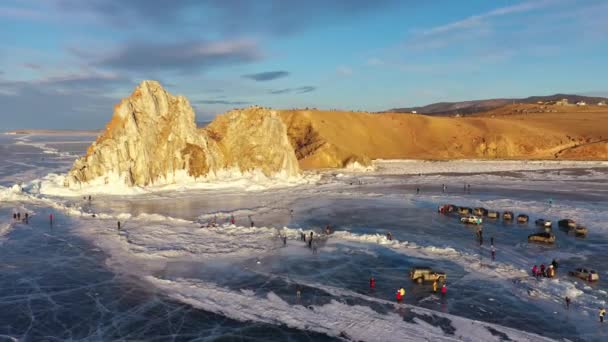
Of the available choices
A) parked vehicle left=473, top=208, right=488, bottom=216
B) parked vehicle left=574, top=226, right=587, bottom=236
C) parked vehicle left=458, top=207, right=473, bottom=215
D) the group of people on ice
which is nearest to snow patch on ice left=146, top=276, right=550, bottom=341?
the group of people on ice

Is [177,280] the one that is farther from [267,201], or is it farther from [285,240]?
[267,201]

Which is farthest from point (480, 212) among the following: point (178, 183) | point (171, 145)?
point (171, 145)

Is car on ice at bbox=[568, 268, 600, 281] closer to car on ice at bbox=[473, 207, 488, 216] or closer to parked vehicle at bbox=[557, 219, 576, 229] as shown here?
parked vehicle at bbox=[557, 219, 576, 229]

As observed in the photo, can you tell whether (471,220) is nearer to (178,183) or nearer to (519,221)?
(519,221)

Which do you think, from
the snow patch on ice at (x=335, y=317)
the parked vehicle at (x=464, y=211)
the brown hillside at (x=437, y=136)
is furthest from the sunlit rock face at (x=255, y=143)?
the snow patch on ice at (x=335, y=317)

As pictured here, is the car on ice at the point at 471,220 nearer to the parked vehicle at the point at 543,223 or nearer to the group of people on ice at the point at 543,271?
the parked vehicle at the point at 543,223
